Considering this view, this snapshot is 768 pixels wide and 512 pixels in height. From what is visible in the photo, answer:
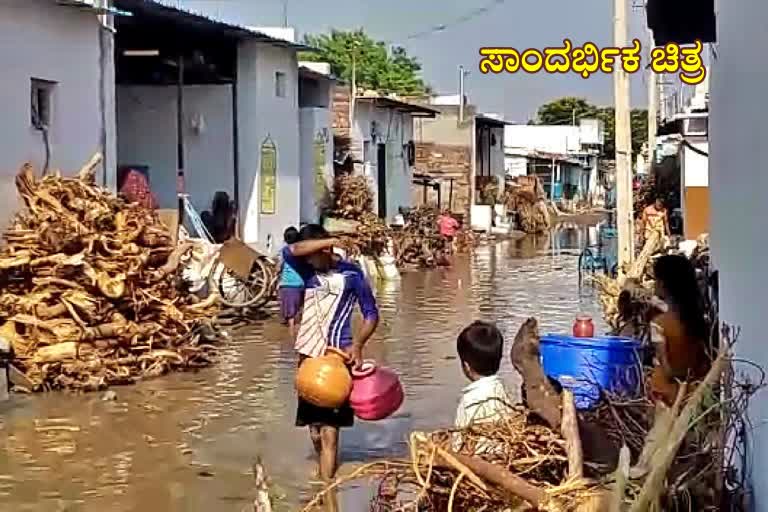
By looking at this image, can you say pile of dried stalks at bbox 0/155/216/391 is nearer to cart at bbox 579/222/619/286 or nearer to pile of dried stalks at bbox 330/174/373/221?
cart at bbox 579/222/619/286

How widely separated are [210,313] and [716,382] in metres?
10.5

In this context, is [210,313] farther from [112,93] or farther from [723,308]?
[723,308]

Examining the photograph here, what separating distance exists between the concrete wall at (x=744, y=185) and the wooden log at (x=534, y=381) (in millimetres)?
793

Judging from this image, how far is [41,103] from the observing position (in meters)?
16.0

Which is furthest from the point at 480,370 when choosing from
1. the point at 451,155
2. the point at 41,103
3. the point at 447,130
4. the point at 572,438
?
the point at 447,130

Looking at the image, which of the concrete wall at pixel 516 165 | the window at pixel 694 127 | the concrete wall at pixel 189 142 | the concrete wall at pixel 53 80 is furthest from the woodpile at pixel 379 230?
the concrete wall at pixel 516 165

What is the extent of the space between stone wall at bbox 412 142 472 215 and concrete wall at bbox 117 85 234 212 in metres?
22.2

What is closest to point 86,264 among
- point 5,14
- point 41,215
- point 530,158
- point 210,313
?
point 41,215

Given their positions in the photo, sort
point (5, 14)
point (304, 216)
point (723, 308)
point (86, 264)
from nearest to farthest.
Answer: point (723, 308) → point (86, 264) → point (5, 14) → point (304, 216)

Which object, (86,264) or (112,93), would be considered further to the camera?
(112,93)

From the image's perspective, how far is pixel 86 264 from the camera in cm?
1358

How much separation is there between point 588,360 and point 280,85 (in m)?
18.8

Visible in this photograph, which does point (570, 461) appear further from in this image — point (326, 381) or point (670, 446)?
point (326, 381)

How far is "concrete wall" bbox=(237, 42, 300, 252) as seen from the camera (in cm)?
2422
